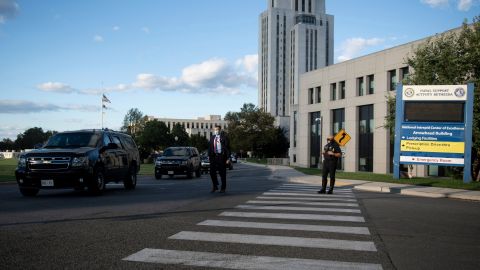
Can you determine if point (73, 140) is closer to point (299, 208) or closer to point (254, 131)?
point (299, 208)

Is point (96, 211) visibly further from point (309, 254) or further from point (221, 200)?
point (309, 254)

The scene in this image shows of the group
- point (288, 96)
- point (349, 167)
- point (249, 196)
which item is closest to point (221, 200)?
point (249, 196)

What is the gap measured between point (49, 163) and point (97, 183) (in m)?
1.37

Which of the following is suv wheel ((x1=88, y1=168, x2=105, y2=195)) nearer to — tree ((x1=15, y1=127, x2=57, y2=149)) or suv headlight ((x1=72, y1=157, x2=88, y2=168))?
suv headlight ((x1=72, y1=157, x2=88, y2=168))

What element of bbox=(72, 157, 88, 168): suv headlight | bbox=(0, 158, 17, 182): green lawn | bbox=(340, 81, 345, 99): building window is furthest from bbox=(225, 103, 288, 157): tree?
bbox=(72, 157, 88, 168): suv headlight

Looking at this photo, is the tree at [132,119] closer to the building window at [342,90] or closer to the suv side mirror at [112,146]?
the building window at [342,90]

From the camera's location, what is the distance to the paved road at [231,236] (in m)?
5.35

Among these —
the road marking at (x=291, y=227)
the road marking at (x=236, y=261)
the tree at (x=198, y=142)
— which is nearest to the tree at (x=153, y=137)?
the tree at (x=198, y=142)

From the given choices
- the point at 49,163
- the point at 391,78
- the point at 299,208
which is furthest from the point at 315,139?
the point at 299,208

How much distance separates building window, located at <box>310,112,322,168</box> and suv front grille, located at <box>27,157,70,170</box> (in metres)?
46.8

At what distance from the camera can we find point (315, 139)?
5925 centimetres

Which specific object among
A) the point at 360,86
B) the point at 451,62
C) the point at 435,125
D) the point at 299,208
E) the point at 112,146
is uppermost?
the point at 360,86

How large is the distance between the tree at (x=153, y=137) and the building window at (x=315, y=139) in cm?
3400

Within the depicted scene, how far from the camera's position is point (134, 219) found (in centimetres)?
833
